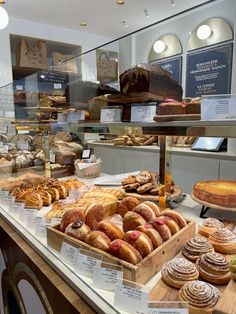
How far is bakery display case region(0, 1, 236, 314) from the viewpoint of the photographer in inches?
27.8

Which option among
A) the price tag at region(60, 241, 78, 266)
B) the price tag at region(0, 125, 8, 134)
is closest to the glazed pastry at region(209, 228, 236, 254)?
the price tag at region(60, 241, 78, 266)

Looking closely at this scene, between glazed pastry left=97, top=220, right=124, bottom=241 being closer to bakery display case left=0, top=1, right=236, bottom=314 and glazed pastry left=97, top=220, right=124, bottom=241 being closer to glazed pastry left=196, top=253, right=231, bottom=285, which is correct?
bakery display case left=0, top=1, right=236, bottom=314

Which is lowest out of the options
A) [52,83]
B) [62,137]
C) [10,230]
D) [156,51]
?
[10,230]

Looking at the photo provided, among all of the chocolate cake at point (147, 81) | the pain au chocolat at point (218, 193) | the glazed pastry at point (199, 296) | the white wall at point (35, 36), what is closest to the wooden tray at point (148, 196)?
the pain au chocolat at point (218, 193)

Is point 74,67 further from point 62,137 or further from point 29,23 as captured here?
point 29,23

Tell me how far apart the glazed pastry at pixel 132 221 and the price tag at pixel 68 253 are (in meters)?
0.19

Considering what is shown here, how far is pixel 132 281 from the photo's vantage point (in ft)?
2.28

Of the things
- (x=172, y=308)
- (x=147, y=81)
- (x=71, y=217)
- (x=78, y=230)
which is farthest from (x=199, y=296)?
(x=147, y=81)

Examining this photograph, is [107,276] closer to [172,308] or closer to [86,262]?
[86,262]

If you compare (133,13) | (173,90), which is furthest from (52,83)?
(133,13)

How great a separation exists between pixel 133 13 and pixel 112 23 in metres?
0.44

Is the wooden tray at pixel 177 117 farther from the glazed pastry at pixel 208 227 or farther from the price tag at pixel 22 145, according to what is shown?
the price tag at pixel 22 145

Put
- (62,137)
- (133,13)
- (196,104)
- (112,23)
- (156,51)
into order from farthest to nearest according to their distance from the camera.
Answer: (112,23) → (133,13) → (62,137) → (156,51) → (196,104)

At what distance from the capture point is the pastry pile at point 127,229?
0.77 m
